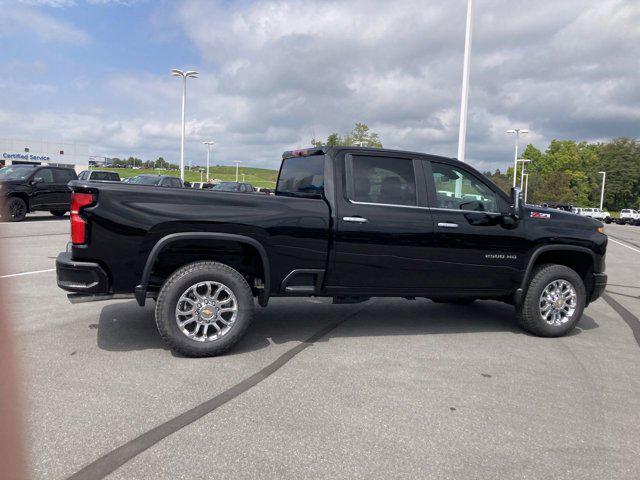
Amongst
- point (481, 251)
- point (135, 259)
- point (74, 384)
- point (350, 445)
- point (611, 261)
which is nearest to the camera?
point (350, 445)

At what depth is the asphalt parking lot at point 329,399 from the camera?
2947mm

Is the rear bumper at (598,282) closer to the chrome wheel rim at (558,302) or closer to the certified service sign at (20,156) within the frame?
the chrome wheel rim at (558,302)

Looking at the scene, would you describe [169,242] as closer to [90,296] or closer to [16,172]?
[90,296]

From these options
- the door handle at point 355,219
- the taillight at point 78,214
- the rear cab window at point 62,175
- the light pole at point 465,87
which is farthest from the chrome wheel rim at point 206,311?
the rear cab window at point 62,175

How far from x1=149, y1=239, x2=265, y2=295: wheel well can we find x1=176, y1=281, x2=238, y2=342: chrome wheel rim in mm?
322

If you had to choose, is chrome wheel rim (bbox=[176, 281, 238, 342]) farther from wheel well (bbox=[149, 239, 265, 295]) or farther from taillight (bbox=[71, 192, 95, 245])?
taillight (bbox=[71, 192, 95, 245])

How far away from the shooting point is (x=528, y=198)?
8462 cm

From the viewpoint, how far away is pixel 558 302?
5.84 metres

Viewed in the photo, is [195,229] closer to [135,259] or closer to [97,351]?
[135,259]

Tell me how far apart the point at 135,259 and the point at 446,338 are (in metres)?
3.24

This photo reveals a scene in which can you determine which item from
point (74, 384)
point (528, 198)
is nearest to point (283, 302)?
point (74, 384)

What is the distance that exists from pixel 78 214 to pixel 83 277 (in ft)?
1.74

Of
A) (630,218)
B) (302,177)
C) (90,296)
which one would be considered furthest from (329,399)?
(630,218)

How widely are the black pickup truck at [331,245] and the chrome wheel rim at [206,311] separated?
12 millimetres
